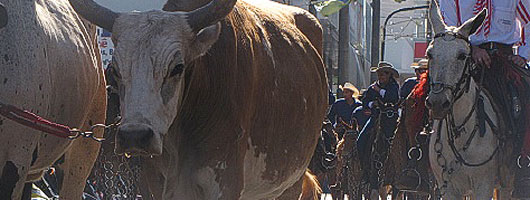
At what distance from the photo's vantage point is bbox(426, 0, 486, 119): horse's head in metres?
8.22

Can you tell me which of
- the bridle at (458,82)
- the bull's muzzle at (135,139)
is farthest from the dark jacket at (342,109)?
the bull's muzzle at (135,139)

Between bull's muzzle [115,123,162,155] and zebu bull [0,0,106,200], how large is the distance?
0.82 metres

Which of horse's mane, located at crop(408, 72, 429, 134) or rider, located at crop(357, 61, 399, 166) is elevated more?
horse's mane, located at crop(408, 72, 429, 134)

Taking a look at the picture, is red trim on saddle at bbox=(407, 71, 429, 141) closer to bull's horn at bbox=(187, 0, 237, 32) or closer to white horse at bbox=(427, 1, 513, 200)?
white horse at bbox=(427, 1, 513, 200)

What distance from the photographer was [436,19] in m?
8.83

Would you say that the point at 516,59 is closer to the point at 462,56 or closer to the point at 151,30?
the point at 462,56

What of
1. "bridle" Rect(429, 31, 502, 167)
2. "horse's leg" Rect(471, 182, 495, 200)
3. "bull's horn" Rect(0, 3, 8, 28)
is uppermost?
A: "bull's horn" Rect(0, 3, 8, 28)

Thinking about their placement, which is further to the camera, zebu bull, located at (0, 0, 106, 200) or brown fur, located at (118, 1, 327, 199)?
brown fur, located at (118, 1, 327, 199)

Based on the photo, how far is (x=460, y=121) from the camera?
8.97 m

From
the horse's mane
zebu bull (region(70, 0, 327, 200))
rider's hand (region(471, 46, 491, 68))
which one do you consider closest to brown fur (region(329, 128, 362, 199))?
the horse's mane

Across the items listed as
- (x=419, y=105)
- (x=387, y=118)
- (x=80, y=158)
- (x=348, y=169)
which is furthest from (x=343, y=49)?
(x=80, y=158)

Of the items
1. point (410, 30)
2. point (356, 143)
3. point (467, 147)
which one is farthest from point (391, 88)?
point (410, 30)

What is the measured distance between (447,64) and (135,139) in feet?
11.3

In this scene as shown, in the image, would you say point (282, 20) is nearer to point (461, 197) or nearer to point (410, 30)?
point (461, 197)
